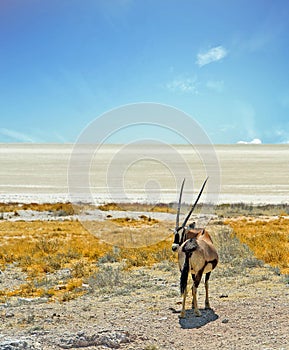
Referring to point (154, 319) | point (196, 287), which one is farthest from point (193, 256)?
point (154, 319)

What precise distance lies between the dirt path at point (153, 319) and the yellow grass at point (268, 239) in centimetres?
223

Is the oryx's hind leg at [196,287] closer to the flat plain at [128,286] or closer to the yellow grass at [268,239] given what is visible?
the flat plain at [128,286]

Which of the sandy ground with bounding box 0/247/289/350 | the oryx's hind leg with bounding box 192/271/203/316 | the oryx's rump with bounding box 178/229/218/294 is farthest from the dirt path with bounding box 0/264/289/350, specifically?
the oryx's rump with bounding box 178/229/218/294

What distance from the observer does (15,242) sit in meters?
18.1

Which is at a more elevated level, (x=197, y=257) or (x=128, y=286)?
(x=197, y=257)

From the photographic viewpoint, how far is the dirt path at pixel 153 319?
241 inches

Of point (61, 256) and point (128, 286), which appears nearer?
point (128, 286)

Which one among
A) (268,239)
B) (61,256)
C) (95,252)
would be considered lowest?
(61,256)

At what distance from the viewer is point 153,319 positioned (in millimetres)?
7230

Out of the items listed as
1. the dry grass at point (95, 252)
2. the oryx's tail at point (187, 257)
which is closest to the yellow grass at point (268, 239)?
the dry grass at point (95, 252)

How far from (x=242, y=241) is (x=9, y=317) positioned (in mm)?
10119

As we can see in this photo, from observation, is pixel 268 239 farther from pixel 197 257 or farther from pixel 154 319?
pixel 154 319

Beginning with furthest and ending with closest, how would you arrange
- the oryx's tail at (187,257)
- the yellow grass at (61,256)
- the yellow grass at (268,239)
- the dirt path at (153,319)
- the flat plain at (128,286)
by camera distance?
the yellow grass at (268,239), the yellow grass at (61,256), the oryx's tail at (187,257), the flat plain at (128,286), the dirt path at (153,319)

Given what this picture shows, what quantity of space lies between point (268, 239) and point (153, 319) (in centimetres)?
1031
